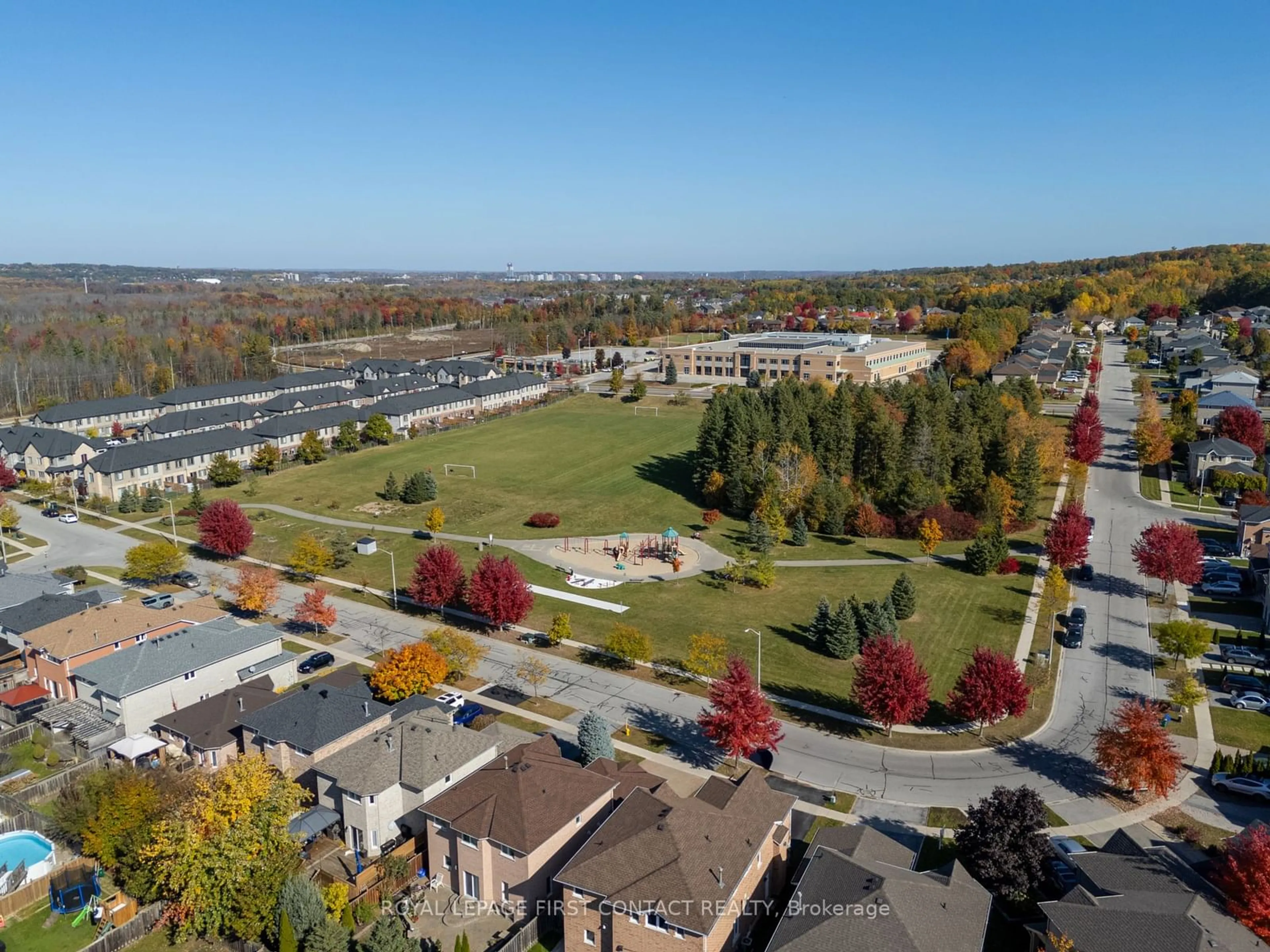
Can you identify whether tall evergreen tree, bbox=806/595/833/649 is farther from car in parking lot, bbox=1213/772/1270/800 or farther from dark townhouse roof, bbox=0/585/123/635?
dark townhouse roof, bbox=0/585/123/635

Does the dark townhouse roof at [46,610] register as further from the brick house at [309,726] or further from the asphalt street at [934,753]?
the brick house at [309,726]

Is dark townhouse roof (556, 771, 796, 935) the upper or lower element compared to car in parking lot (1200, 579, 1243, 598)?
upper

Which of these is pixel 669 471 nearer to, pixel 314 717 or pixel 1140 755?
pixel 314 717

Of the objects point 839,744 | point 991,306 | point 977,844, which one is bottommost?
point 839,744

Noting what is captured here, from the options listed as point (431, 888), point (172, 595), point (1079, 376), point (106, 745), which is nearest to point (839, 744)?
point (431, 888)

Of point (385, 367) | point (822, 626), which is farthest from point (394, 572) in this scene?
point (385, 367)

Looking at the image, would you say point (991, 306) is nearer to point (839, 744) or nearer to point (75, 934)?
point (839, 744)

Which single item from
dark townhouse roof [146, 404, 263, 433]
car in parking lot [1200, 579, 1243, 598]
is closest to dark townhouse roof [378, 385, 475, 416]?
dark townhouse roof [146, 404, 263, 433]
